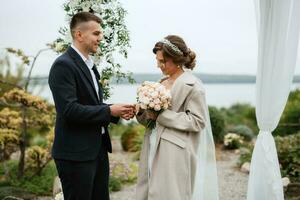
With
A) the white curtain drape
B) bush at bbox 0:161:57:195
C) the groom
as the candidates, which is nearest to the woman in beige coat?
the groom

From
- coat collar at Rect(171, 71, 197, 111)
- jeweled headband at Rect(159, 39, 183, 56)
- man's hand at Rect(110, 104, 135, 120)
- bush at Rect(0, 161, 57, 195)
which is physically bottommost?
bush at Rect(0, 161, 57, 195)

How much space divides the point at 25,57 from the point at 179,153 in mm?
3013

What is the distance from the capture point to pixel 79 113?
3.10 meters

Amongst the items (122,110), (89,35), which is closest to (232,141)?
(122,110)

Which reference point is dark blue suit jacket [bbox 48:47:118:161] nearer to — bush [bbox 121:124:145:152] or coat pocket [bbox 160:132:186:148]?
coat pocket [bbox 160:132:186:148]

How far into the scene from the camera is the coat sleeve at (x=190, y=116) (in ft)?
11.6

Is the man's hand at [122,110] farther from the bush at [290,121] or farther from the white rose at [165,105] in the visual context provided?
the bush at [290,121]

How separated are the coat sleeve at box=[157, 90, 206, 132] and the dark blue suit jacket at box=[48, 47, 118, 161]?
1.75ft

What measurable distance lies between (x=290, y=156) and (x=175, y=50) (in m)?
3.81

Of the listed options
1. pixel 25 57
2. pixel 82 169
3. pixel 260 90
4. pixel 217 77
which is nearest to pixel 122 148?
pixel 217 77

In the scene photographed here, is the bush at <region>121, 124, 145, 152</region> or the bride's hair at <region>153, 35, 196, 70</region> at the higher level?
the bride's hair at <region>153, 35, 196, 70</region>

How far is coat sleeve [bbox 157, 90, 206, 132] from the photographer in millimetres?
3533

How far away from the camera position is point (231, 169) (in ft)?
25.2

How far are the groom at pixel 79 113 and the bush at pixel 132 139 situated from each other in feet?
18.3
